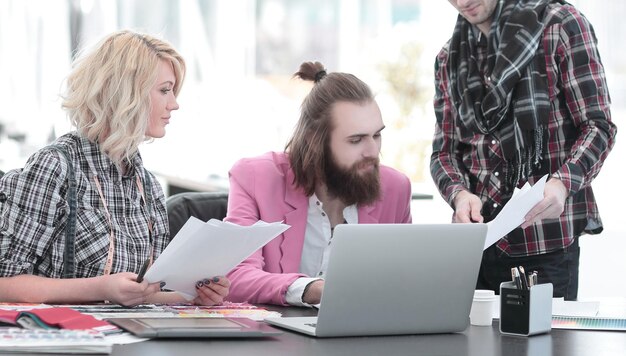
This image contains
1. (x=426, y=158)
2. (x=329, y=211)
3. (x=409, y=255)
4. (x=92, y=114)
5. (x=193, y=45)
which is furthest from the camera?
(x=193, y=45)

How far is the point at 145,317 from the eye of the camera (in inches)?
71.1

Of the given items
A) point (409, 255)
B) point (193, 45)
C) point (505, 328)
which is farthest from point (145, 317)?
point (193, 45)

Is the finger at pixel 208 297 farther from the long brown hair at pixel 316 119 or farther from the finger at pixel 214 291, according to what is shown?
the long brown hair at pixel 316 119

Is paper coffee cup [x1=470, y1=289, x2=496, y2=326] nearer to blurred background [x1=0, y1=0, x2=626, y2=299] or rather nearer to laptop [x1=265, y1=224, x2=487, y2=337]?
laptop [x1=265, y1=224, x2=487, y2=337]

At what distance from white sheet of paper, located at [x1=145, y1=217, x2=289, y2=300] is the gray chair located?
794mm

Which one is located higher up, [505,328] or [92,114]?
[92,114]

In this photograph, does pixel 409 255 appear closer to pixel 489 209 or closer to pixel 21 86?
pixel 489 209

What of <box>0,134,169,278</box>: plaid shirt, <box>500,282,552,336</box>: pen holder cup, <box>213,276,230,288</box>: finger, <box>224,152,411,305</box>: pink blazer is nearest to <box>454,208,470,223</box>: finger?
<box>224,152,411,305</box>: pink blazer

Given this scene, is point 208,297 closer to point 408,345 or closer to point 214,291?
point 214,291

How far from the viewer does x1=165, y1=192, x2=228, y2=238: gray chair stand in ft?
9.29

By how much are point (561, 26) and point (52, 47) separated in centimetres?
622

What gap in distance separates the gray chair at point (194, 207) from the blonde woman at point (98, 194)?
0.44 metres

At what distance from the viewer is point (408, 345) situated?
1656 mm

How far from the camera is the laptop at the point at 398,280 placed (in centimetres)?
168
